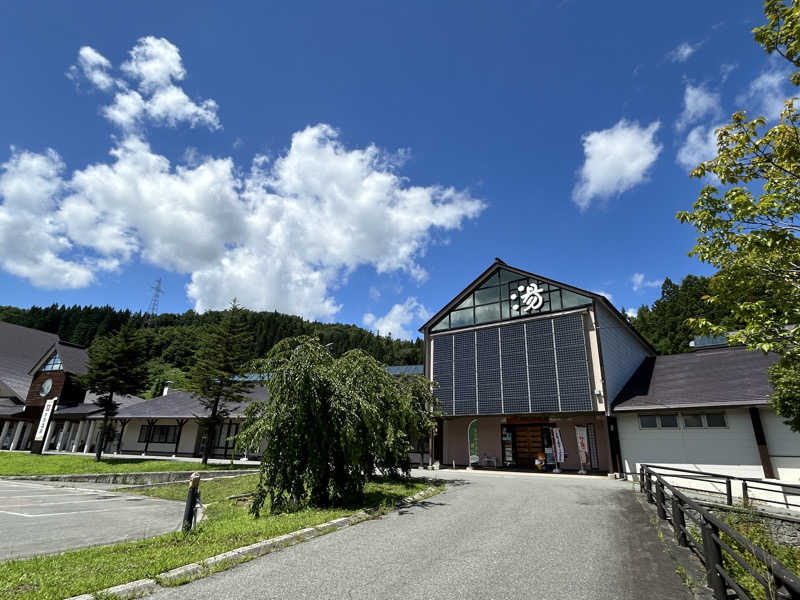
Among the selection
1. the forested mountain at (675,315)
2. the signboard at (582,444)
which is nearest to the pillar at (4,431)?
the signboard at (582,444)

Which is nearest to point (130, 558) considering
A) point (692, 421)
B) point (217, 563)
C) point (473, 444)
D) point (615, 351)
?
point (217, 563)

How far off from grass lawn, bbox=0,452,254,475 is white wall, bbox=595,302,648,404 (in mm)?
22021

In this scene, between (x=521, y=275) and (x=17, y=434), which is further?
(x=17, y=434)

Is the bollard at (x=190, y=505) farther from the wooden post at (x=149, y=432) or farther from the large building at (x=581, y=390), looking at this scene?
the wooden post at (x=149, y=432)

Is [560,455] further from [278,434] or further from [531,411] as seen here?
[278,434]

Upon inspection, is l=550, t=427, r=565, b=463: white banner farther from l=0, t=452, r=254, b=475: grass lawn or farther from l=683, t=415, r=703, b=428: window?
l=0, t=452, r=254, b=475: grass lawn

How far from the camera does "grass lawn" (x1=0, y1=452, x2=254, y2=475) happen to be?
2369 centimetres

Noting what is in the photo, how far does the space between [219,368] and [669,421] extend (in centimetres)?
2693

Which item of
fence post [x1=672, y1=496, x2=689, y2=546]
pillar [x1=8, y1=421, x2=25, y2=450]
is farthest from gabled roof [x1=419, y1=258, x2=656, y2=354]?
pillar [x1=8, y1=421, x2=25, y2=450]

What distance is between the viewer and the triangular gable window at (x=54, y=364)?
124 feet

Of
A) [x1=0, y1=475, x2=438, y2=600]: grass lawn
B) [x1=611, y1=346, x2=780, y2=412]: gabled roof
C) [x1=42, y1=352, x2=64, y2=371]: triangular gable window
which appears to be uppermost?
[x1=42, y1=352, x2=64, y2=371]: triangular gable window

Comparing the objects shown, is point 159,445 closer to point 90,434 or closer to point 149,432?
point 149,432

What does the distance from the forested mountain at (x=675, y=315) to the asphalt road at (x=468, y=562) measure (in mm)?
45798

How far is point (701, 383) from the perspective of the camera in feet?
68.7
